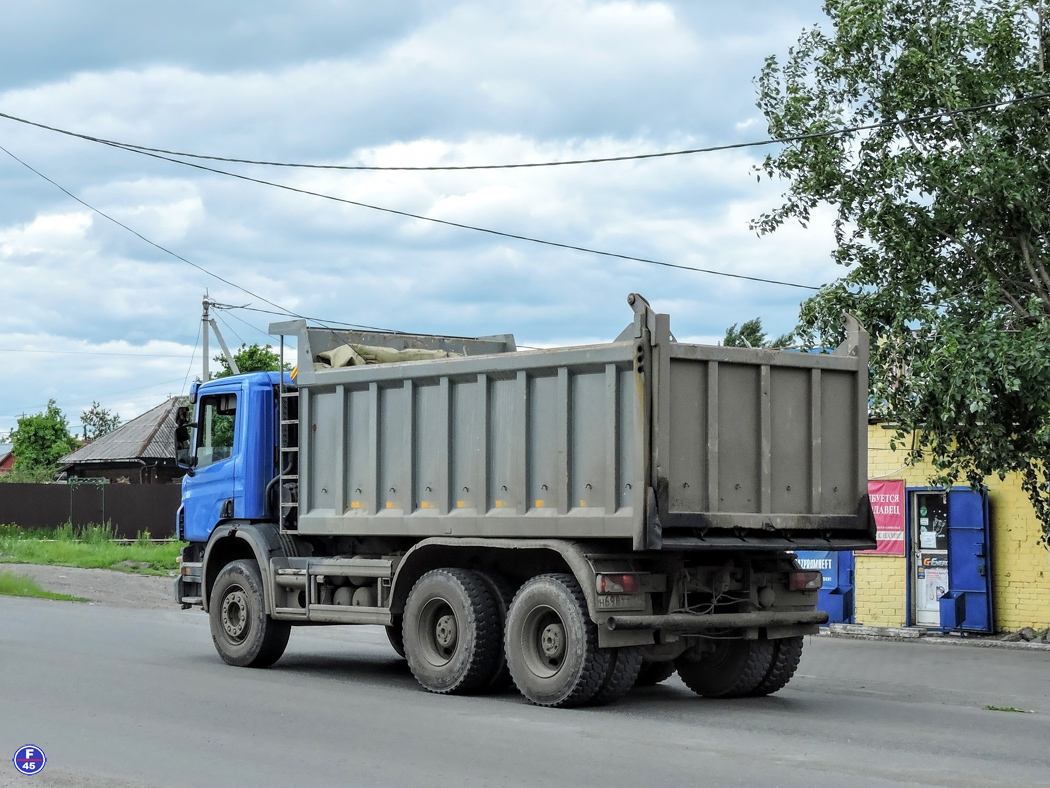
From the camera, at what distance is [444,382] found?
38.8ft

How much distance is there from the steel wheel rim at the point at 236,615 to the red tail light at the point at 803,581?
5.37 m

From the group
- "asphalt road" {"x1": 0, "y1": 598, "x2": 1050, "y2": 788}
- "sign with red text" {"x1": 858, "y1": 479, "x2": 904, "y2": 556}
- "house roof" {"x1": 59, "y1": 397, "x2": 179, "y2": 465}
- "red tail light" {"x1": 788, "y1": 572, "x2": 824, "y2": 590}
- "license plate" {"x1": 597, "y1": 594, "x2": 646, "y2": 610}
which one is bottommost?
"asphalt road" {"x1": 0, "y1": 598, "x2": 1050, "y2": 788}

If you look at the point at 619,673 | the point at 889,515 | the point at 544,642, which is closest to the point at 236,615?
the point at 544,642

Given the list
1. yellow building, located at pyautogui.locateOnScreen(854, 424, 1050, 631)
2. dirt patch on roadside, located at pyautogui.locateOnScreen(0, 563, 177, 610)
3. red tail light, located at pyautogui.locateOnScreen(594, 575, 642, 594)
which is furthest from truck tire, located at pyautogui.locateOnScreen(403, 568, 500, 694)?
dirt patch on roadside, located at pyautogui.locateOnScreen(0, 563, 177, 610)

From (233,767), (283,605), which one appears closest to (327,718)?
(233,767)

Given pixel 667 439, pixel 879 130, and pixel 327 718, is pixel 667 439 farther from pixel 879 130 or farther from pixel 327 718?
pixel 879 130

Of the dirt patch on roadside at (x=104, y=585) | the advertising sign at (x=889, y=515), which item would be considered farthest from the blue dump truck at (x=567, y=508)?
the dirt patch on roadside at (x=104, y=585)

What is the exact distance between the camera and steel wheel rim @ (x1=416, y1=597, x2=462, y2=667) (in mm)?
11500

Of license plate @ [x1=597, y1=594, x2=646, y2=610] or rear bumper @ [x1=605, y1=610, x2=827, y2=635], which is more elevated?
license plate @ [x1=597, y1=594, x2=646, y2=610]

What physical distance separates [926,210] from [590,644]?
8073 millimetres

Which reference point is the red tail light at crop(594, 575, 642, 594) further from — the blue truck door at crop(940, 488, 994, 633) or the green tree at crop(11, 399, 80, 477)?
the green tree at crop(11, 399, 80, 477)

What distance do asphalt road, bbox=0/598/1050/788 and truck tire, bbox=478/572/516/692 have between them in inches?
10.4

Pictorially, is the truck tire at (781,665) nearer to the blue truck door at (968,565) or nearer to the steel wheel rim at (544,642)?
the steel wheel rim at (544,642)

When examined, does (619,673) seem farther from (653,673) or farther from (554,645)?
(653,673)
